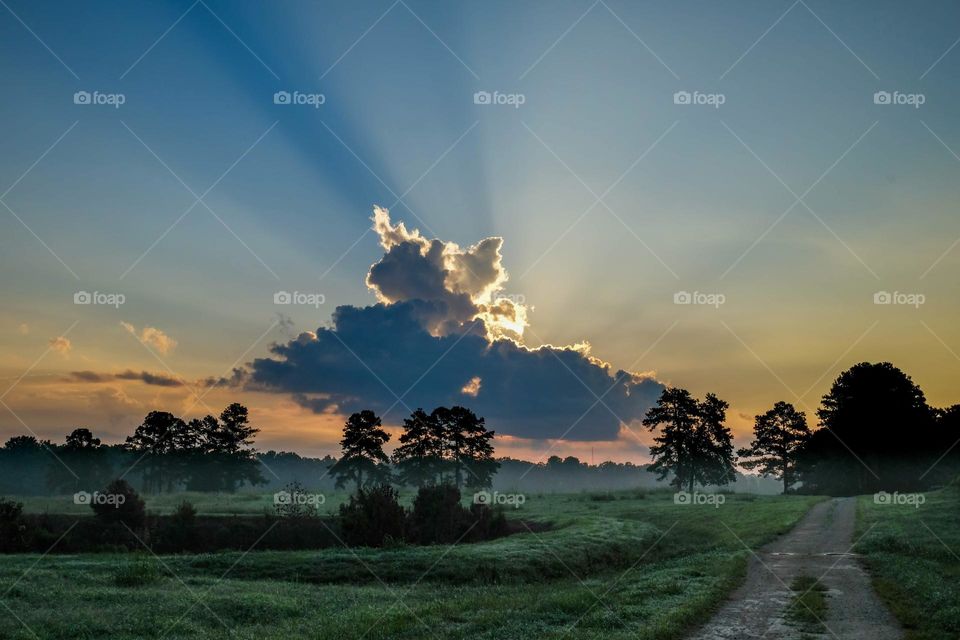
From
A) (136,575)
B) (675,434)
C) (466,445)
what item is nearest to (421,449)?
(466,445)

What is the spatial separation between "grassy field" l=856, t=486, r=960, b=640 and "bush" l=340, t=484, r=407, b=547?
97.9 ft

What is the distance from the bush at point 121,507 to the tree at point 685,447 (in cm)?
7230

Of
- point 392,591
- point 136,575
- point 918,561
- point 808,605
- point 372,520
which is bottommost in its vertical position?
point 392,591

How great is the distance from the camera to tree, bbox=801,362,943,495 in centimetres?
9106

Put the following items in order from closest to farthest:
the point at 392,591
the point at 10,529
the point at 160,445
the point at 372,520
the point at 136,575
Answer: the point at 136,575 → the point at 392,591 → the point at 372,520 → the point at 10,529 → the point at 160,445

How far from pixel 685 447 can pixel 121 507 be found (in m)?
77.7

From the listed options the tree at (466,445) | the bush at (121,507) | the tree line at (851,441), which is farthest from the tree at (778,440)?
the bush at (121,507)

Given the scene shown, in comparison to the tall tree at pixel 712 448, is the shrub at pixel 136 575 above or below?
below

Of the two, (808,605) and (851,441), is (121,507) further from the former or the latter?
(851,441)

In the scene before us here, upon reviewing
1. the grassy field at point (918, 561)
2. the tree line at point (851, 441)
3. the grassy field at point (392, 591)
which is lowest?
the grassy field at point (392, 591)

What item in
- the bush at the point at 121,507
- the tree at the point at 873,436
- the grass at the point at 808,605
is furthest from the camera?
the tree at the point at 873,436

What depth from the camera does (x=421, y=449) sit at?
97750 mm

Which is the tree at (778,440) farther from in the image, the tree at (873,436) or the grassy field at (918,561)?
the grassy field at (918,561)

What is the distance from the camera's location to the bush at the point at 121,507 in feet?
181
